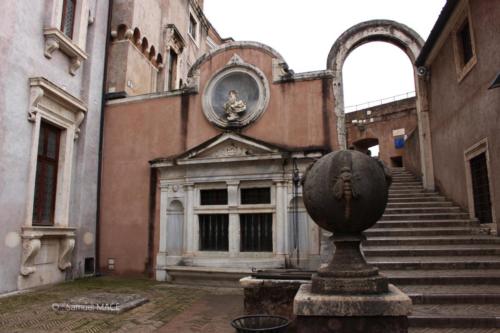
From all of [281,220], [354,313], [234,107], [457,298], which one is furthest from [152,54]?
[354,313]

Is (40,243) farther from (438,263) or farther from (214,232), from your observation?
(438,263)

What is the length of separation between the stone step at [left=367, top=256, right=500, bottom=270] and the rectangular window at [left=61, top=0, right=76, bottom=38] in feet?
31.6

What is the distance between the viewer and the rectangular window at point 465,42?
9.16 metres

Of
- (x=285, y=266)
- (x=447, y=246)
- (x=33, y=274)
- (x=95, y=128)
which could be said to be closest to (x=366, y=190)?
(x=447, y=246)

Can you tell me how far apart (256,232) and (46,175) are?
555 centimetres

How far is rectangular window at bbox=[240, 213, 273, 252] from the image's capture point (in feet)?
33.2

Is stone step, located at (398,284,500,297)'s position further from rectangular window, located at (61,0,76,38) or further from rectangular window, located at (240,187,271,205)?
rectangular window, located at (61,0,76,38)

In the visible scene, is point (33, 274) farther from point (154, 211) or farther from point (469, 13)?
point (469, 13)

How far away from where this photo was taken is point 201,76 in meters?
11.4

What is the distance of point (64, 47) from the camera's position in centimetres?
1012

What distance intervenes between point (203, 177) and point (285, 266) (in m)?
3.25

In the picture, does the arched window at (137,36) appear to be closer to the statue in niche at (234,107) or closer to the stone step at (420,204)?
the statue in niche at (234,107)

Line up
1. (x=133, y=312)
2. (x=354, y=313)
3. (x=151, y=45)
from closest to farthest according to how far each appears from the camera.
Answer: (x=354, y=313)
(x=133, y=312)
(x=151, y=45)

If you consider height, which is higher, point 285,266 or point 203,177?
point 203,177
